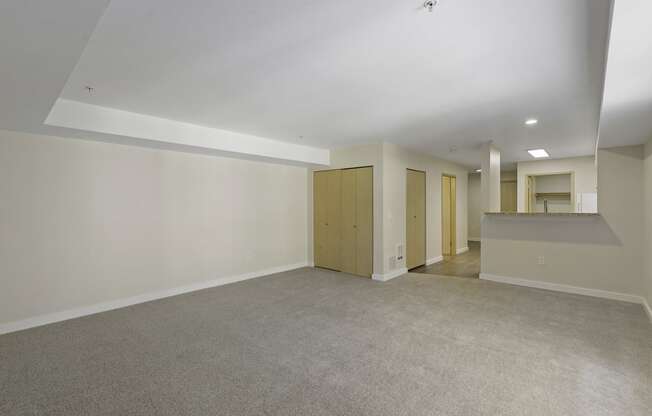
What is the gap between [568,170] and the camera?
683cm

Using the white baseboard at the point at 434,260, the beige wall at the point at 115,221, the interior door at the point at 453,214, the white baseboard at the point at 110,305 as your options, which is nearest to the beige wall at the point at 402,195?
the white baseboard at the point at 434,260

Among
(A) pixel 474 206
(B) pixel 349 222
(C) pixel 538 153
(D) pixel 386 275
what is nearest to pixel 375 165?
(B) pixel 349 222

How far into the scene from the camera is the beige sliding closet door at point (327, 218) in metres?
5.79

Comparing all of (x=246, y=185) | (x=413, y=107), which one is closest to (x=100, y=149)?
(x=246, y=185)

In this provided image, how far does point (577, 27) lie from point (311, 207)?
4.94 m

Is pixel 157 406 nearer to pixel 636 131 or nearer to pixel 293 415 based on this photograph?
pixel 293 415

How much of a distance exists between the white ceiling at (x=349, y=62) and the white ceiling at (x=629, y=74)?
0.83 feet

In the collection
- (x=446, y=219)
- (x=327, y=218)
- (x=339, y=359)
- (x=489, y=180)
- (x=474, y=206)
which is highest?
(x=489, y=180)

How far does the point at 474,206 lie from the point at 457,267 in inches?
188

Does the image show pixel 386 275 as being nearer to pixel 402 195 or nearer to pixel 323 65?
pixel 402 195

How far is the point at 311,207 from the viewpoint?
6.27 meters

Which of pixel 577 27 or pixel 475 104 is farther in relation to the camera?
pixel 475 104

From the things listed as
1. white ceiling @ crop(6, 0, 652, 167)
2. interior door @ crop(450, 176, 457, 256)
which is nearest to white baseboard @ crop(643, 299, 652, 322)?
white ceiling @ crop(6, 0, 652, 167)

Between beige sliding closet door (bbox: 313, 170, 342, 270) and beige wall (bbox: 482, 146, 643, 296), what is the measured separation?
118 inches
